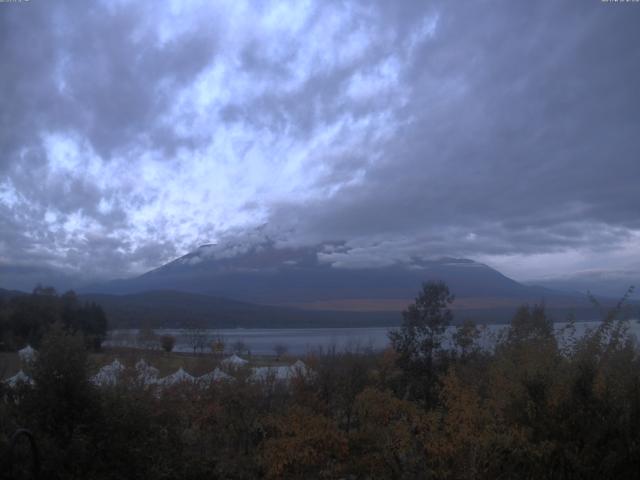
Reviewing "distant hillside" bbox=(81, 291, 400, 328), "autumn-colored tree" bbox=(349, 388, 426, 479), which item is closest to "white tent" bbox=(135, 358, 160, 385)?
"autumn-colored tree" bbox=(349, 388, 426, 479)

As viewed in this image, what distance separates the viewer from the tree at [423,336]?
52.1 ft

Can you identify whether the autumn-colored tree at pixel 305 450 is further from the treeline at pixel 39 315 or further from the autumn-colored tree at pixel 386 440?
the treeline at pixel 39 315

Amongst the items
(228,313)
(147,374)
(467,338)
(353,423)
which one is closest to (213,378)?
(147,374)

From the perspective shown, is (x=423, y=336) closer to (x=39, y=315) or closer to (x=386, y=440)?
(x=386, y=440)

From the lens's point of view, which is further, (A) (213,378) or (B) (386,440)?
(A) (213,378)

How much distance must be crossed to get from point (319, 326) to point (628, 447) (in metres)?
146

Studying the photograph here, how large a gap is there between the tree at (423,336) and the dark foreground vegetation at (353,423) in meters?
2.28

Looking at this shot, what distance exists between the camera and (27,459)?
739 centimetres

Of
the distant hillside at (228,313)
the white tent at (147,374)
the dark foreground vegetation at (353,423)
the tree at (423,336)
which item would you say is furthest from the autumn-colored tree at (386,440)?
the distant hillside at (228,313)

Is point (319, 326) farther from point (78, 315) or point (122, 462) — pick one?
point (122, 462)

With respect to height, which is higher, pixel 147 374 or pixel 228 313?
pixel 228 313

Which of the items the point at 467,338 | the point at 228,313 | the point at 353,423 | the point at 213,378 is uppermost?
the point at 228,313

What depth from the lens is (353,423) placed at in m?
13.1

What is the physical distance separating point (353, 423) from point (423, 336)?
401 cm
